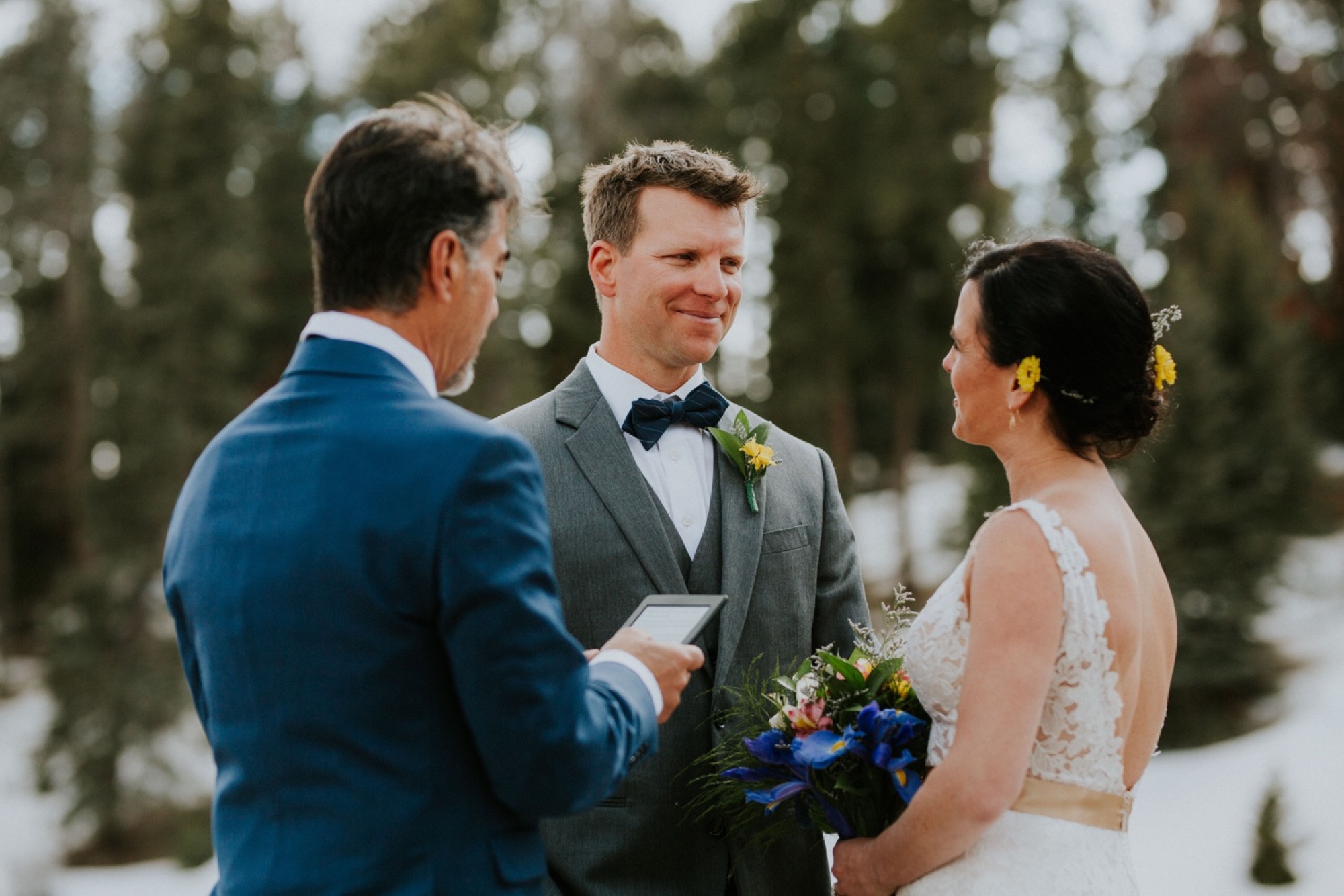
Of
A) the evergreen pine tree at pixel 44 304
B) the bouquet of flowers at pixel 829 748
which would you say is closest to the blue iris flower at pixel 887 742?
the bouquet of flowers at pixel 829 748

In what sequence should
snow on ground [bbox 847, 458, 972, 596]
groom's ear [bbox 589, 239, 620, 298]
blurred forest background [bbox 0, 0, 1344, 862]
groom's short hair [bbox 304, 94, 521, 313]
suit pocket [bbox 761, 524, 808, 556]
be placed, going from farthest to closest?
snow on ground [bbox 847, 458, 972, 596]
blurred forest background [bbox 0, 0, 1344, 862]
groom's ear [bbox 589, 239, 620, 298]
suit pocket [bbox 761, 524, 808, 556]
groom's short hair [bbox 304, 94, 521, 313]

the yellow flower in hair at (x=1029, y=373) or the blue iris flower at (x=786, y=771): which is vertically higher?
the yellow flower in hair at (x=1029, y=373)

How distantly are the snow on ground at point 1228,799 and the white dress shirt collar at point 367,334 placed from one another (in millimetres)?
7417

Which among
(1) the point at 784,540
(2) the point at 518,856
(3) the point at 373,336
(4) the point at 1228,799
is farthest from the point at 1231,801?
(3) the point at 373,336

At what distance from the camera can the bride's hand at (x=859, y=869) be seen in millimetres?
2398

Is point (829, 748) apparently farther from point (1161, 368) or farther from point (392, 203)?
point (392, 203)

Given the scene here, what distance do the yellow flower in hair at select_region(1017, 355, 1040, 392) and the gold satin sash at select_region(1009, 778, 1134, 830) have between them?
0.82 m

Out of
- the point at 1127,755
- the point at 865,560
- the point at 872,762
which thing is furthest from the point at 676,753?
the point at 865,560

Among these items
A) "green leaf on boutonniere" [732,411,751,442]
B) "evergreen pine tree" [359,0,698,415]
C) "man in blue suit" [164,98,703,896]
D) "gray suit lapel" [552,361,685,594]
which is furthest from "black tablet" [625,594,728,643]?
"evergreen pine tree" [359,0,698,415]

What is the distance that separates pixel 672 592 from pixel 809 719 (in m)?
0.50

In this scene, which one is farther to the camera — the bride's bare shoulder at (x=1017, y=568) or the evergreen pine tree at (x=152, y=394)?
the evergreen pine tree at (x=152, y=394)

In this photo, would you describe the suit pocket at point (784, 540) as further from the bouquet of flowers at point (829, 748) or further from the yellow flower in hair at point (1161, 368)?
the yellow flower in hair at point (1161, 368)

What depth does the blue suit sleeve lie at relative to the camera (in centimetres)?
165

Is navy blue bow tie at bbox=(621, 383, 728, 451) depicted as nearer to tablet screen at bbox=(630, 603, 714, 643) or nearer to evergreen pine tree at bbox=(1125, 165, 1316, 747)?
tablet screen at bbox=(630, 603, 714, 643)
